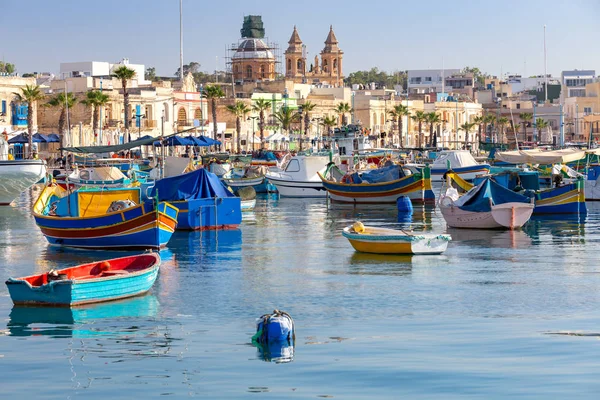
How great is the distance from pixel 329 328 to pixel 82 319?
16.2ft

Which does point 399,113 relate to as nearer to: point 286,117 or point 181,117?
point 286,117

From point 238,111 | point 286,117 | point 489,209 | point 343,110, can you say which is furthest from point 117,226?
point 343,110

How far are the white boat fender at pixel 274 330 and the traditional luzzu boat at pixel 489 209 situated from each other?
2078 cm

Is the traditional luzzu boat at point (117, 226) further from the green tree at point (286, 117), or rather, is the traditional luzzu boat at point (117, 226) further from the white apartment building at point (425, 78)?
the white apartment building at point (425, 78)

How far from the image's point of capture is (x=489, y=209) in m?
39.1

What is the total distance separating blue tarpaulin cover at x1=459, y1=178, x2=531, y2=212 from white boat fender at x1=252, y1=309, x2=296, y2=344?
20.8m

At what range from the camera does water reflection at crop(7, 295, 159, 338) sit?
2069cm

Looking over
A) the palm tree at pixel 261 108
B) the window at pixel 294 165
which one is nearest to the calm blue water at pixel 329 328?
the window at pixel 294 165

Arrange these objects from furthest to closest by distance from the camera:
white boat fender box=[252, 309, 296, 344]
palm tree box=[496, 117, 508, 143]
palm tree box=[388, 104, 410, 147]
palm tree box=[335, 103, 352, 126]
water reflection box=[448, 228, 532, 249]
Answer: palm tree box=[496, 117, 508, 143], palm tree box=[388, 104, 410, 147], palm tree box=[335, 103, 352, 126], water reflection box=[448, 228, 532, 249], white boat fender box=[252, 309, 296, 344]

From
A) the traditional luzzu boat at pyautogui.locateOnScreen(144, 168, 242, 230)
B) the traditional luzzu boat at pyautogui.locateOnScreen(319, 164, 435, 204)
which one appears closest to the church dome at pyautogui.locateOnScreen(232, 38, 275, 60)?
the traditional luzzu boat at pyautogui.locateOnScreen(319, 164, 435, 204)

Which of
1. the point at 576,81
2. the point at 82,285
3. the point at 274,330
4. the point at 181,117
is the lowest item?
the point at 274,330

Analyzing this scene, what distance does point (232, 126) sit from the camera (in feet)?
389

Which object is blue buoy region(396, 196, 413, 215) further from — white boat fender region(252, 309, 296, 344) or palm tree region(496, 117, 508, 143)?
palm tree region(496, 117, 508, 143)

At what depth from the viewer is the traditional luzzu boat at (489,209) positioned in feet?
128
